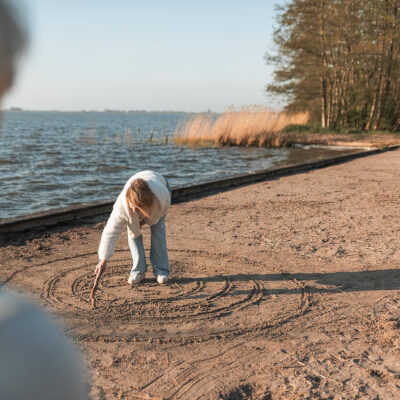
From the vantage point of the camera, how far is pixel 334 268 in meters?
5.27

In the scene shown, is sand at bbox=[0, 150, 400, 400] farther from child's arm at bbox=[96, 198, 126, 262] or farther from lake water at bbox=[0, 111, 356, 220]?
lake water at bbox=[0, 111, 356, 220]

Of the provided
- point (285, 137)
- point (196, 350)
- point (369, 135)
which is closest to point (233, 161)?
point (285, 137)

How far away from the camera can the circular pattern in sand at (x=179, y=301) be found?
12.4 ft

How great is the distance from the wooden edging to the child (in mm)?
2563

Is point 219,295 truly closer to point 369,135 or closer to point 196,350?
point 196,350

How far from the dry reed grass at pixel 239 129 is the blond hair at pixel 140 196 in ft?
68.4

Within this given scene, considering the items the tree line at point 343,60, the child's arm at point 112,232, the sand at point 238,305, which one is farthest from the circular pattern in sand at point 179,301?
the tree line at point 343,60

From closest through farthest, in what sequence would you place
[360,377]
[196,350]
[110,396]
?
[110,396] < [360,377] < [196,350]

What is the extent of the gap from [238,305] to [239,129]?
22.0 m

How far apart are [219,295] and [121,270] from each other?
123cm

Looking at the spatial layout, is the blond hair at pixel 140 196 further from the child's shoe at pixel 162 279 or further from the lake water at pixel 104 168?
the lake water at pixel 104 168

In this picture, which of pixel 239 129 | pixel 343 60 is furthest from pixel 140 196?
pixel 343 60

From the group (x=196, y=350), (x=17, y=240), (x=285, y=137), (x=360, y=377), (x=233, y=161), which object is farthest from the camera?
(x=285, y=137)

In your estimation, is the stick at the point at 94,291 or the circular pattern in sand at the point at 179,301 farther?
the stick at the point at 94,291
